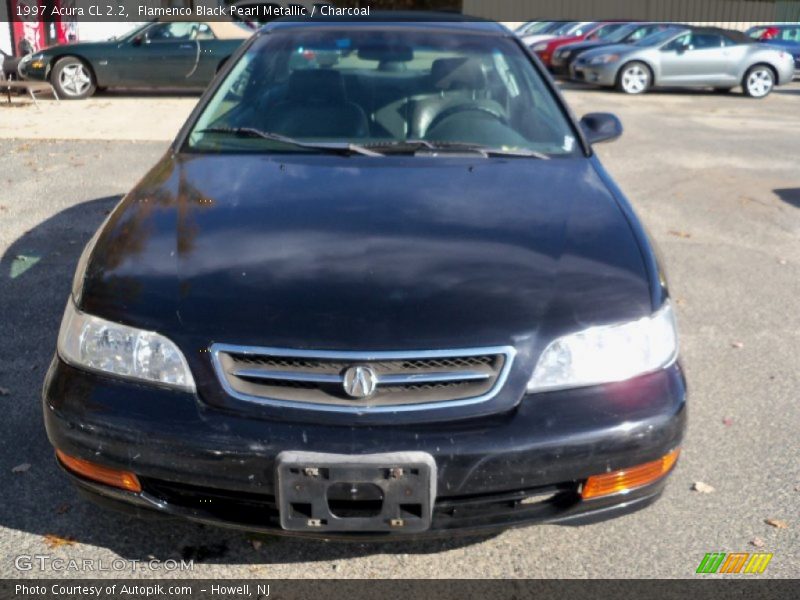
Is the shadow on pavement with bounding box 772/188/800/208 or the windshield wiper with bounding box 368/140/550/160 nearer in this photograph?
the windshield wiper with bounding box 368/140/550/160

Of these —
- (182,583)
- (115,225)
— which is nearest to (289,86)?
(115,225)

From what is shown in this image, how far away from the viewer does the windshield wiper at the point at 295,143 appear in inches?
147

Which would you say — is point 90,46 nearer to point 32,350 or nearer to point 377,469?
point 32,350

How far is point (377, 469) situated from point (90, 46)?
1426 centimetres

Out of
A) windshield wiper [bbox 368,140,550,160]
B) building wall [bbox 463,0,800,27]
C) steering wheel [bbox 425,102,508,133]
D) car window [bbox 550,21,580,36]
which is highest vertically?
steering wheel [bbox 425,102,508,133]

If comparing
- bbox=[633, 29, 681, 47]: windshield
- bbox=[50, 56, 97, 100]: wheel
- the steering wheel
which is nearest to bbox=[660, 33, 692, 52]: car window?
bbox=[633, 29, 681, 47]: windshield

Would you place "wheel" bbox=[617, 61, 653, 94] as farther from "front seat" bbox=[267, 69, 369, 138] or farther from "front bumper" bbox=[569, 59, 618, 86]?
"front seat" bbox=[267, 69, 369, 138]

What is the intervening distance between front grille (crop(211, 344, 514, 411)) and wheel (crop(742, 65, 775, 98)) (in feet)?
55.3

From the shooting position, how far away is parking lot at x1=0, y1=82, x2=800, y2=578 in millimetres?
2926

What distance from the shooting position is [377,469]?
2.38 meters

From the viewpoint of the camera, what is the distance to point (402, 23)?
4656 mm

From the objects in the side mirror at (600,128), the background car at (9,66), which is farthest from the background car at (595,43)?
the side mirror at (600,128)

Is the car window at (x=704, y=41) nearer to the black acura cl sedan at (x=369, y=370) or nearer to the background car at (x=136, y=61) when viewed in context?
the background car at (x=136, y=61)

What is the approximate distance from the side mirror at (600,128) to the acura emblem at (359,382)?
2.25 m
